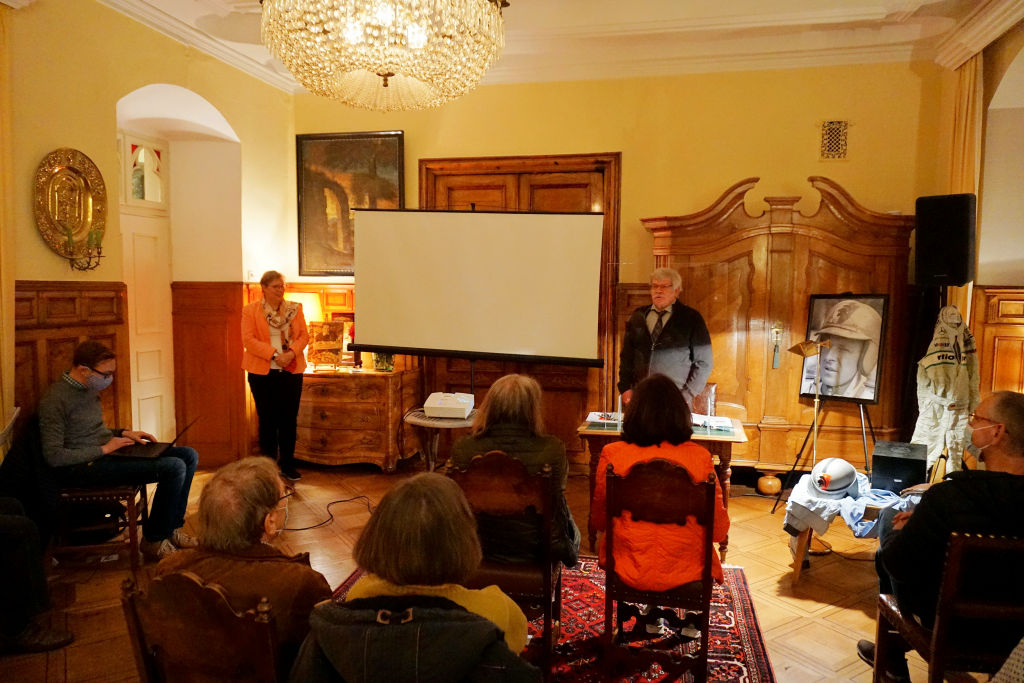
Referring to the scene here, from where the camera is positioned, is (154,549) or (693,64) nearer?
(154,549)

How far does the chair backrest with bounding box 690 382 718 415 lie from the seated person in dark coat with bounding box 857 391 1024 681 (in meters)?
2.16

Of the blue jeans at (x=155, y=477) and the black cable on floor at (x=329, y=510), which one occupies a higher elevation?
the blue jeans at (x=155, y=477)

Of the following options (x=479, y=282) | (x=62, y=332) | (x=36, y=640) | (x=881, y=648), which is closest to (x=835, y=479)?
(x=881, y=648)

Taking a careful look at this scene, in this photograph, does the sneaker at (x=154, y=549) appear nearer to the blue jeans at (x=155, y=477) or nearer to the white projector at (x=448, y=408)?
the blue jeans at (x=155, y=477)

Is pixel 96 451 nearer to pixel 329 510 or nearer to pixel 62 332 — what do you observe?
pixel 62 332

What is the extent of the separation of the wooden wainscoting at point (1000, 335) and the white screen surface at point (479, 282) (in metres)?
2.41

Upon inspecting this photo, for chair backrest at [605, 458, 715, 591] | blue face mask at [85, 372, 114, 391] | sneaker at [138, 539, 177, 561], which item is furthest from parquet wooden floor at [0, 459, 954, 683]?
blue face mask at [85, 372, 114, 391]

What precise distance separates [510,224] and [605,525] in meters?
2.44

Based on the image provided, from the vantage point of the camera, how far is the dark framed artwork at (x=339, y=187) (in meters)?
5.48

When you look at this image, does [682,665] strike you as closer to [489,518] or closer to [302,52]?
[489,518]

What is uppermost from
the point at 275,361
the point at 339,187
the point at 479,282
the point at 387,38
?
the point at 387,38

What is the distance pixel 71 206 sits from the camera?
369 cm

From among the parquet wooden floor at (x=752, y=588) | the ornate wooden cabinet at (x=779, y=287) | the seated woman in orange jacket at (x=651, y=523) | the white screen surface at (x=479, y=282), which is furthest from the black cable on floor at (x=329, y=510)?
the ornate wooden cabinet at (x=779, y=287)

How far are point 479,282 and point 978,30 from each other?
11.4ft
